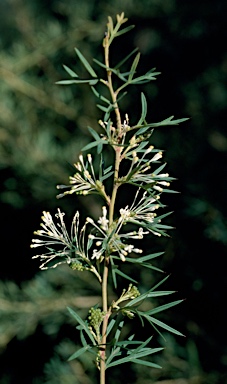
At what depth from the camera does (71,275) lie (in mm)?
920

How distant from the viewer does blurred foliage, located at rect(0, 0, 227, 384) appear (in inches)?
34.2

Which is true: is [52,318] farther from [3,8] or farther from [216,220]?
[3,8]

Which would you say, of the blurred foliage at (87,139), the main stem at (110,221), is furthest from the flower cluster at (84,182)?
the blurred foliage at (87,139)

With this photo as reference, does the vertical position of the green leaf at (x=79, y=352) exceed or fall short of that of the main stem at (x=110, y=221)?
it falls short

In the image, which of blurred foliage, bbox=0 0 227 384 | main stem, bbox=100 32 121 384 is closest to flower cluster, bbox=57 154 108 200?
main stem, bbox=100 32 121 384

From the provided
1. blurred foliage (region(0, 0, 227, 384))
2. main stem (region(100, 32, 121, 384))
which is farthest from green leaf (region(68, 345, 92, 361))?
blurred foliage (region(0, 0, 227, 384))

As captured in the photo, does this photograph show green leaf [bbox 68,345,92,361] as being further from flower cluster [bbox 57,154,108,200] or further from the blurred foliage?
the blurred foliage

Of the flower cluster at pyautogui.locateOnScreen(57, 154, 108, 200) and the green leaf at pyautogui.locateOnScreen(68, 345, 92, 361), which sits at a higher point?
the flower cluster at pyautogui.locateOnScreen(57, 154, 108, 200)

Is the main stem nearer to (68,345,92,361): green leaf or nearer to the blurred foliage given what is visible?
(68,345,92,361): green leaf

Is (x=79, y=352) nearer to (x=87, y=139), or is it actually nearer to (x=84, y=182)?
(x=84, y=182)

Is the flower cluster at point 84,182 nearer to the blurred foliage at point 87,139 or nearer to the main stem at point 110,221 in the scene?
the main stem at point 110,221

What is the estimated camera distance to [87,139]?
3.13 feet

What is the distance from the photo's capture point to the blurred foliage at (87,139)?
2.85 ft

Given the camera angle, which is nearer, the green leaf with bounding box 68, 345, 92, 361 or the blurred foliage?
the green leaf with bounding box 68, 345, 92, 361
